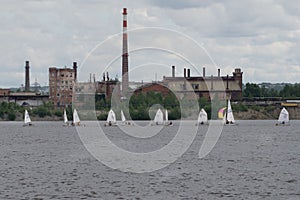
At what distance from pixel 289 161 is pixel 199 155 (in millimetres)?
14644

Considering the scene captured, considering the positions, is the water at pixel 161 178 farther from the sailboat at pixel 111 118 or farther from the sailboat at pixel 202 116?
the sailboat at pixel 111 118

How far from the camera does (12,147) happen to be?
118 metres

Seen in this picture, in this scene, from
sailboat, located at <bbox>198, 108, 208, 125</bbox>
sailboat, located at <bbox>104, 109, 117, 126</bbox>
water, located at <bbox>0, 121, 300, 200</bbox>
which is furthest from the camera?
sailboat, located at <bbox>104, 109, 117, 126</bbox>

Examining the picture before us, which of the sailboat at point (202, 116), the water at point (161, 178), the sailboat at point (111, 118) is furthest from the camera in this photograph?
the sailboat at point (111, 118)

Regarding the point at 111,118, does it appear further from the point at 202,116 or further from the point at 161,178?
the point at 161,178

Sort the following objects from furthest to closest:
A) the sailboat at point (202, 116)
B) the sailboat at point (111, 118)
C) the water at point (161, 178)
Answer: the sailboat at point (111, 118), the sailboat at point (202, 116), the water at point (161, 178)

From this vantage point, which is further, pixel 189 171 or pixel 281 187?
pixel 189 171

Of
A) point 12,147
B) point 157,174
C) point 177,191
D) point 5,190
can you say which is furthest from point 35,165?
point 12,147

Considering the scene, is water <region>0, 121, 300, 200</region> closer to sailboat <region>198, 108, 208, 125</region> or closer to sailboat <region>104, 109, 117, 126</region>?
sailboat <region>198, 108, 208, 125</region>

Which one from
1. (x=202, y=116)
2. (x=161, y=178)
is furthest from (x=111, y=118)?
(x=161, y=178)

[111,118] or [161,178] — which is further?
[111,118]

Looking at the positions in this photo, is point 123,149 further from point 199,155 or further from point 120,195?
point 120,195

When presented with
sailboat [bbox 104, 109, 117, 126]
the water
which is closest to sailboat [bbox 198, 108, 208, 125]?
sailboat [bbox 104, 109, 117, 126]

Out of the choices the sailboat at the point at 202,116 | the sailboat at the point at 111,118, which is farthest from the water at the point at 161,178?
the sailboat at the point at 111,118
